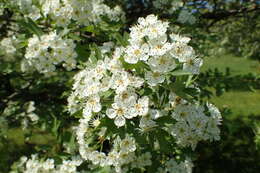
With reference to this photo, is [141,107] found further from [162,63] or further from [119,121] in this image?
[162,63]

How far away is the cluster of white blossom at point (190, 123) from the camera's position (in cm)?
196

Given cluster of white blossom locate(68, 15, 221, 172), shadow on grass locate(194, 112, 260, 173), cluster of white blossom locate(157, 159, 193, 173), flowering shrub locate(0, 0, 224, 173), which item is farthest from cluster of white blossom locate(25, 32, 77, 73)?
shadow on grass locate(194, 112, 260, 173)

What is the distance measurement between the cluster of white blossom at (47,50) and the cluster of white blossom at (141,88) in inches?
25.0

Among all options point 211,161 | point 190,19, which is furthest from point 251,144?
point 190,19

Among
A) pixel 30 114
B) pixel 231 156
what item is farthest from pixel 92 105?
pixel 231 156

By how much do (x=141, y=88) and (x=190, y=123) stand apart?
1.43ft

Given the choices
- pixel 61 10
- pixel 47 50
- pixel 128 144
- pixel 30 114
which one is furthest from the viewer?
pixel 30 114

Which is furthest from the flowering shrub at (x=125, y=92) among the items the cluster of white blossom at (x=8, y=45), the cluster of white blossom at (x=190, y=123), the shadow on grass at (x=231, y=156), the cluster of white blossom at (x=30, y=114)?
the shadow on grass at (x=231, y=156)

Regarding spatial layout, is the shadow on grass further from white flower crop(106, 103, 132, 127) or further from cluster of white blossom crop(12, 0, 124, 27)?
white flower crop(106, 103, 132, 127)

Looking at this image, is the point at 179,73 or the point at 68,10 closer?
the point at 179,73

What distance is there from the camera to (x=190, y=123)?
1.98 meters

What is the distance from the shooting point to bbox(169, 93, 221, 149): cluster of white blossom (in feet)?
6.43

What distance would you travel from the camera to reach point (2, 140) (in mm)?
3535

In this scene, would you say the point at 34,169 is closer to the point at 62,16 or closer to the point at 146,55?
the point at 62,16
